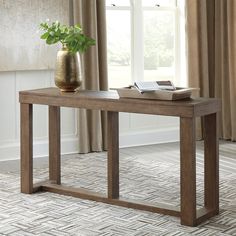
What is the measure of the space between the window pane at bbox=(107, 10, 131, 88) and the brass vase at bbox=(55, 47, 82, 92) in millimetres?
2186

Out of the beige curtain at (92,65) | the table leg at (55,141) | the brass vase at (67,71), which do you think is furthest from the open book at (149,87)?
the beige curtain at (92,65)

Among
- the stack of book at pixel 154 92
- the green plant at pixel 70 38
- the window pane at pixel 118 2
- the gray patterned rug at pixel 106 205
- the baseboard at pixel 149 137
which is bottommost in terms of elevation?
the gray patterned rug at pixel 106 205

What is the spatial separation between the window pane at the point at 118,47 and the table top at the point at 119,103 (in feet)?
6.91

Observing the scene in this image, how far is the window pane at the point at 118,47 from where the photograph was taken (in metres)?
6.62

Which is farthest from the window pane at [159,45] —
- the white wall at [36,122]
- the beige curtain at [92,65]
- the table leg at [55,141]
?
the table leg at [55,141]

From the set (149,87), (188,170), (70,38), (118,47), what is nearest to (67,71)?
(70,38)

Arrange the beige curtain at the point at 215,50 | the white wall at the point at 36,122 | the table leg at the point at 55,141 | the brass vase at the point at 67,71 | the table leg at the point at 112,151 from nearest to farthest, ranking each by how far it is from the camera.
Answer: the table leg at the point at 112,151 < the brass vase at the point at 67,71 < the table leg at the point at 55,141 < the white wall at the point at 36,122 < the beige curtain at the point at 215,50

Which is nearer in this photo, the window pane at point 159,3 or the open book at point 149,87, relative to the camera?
the open book at point 149,87

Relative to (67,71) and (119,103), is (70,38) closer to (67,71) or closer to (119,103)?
(67,71)

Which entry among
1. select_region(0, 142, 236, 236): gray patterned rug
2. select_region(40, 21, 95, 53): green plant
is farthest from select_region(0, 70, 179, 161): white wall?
select_region(40, 21, 95, 53): green plant

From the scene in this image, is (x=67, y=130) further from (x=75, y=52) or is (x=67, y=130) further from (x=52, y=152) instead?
(x=75, y=52)

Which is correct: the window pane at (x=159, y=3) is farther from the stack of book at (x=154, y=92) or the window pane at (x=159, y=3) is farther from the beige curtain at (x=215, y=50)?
the stack of book at (x=154, y=92)

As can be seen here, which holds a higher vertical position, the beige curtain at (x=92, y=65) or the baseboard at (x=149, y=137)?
the beige curtain at (x=92, y=65)

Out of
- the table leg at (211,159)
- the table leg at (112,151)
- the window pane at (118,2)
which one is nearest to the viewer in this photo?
the table leg at (211,159)
